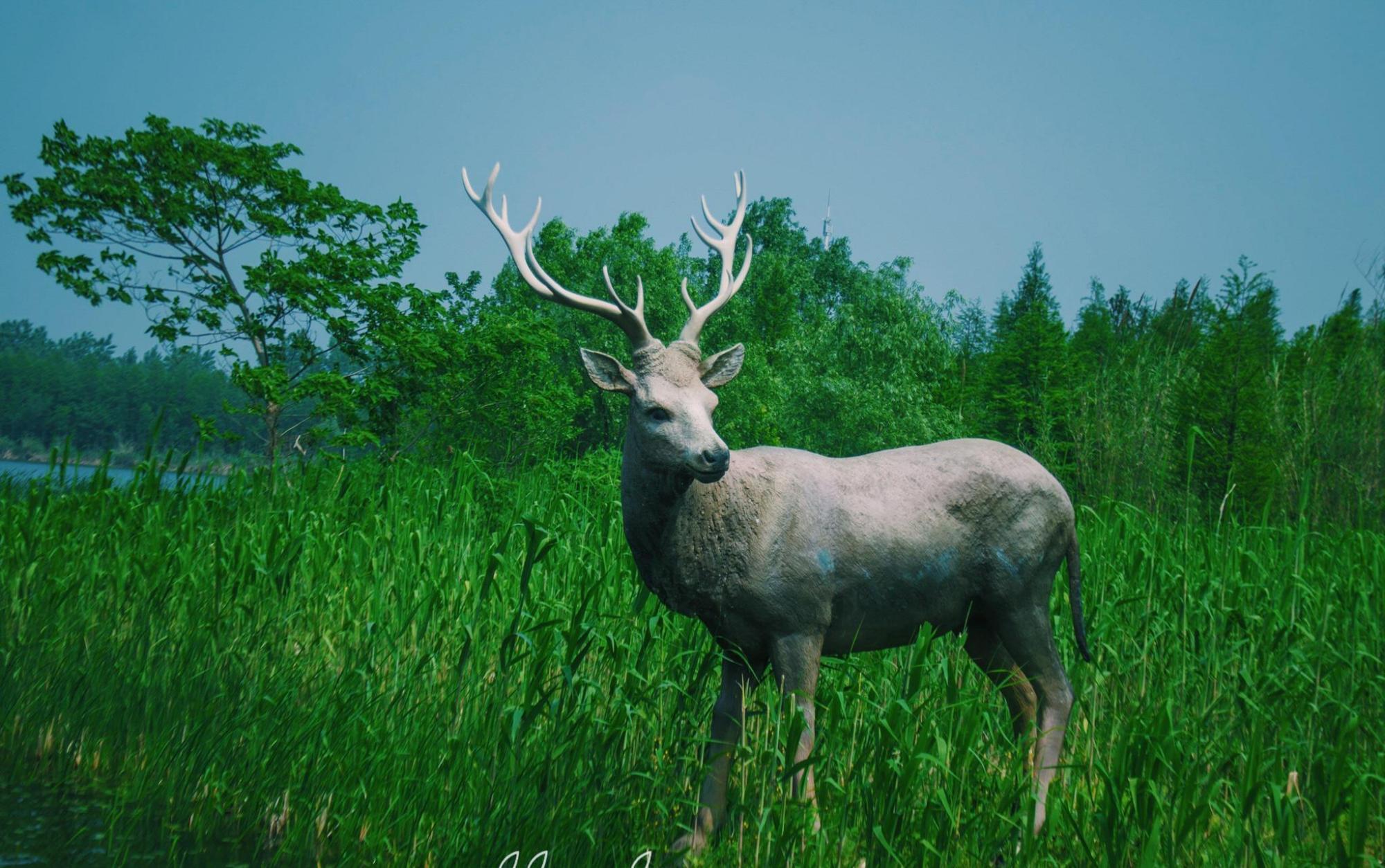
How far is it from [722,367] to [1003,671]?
4.42 ft

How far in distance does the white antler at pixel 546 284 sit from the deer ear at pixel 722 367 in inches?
8.6

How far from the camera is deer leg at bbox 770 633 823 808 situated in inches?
114

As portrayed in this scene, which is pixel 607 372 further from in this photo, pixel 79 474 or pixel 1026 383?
pixel 1026 383

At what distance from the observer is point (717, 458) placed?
9.00 feet

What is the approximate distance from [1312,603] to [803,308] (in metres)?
17.5

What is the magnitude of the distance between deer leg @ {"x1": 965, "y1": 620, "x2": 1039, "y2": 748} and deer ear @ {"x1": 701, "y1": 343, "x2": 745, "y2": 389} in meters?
1.16

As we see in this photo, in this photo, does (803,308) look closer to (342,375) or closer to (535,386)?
(535,386)

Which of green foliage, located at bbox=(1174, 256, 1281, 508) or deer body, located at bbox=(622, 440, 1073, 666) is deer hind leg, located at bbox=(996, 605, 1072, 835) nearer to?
deer body, located at bbox=(622, 440, 1073, 666)

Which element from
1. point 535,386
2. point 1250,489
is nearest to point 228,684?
point 535,386

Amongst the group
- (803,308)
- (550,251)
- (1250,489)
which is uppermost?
(803,308)

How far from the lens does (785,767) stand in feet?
8.60

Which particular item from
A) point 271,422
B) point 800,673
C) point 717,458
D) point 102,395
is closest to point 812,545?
point 800,673

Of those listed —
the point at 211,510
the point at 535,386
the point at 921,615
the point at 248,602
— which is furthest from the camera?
the point at 535,386

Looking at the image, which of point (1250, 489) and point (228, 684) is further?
point (1250, 489)
